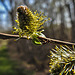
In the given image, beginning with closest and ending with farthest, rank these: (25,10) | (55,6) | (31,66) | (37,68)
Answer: (25,10) < (37,68) < (31,66) < (55,6)

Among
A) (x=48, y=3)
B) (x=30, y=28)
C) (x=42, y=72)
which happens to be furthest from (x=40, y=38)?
(x=48, y=3)

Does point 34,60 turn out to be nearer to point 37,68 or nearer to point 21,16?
point 37,68

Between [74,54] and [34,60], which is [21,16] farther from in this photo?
[34,60]

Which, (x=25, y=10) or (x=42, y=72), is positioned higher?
(x=25, y=10)

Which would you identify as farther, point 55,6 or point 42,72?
point 55,6

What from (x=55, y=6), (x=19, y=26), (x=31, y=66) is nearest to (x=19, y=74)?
(x=31, y=66)

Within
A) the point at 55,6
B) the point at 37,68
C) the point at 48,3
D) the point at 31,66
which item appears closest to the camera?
the point at 37,68

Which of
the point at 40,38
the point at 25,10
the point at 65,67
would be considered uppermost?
the point at 25,10

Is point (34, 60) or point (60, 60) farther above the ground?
point (60, 60)

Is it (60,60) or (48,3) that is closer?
(60,60)
